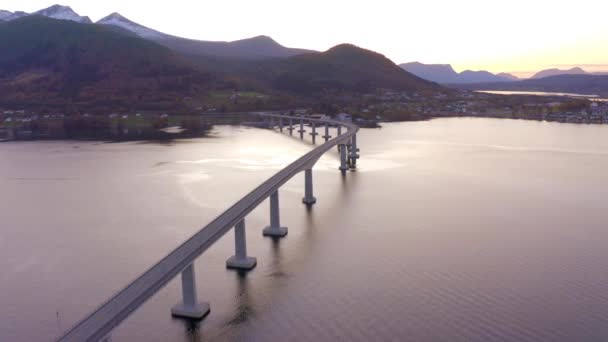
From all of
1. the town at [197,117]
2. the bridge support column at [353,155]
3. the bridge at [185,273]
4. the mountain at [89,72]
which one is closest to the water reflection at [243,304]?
the bridge at [185,273]

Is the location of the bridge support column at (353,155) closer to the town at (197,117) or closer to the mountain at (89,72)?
the town at (197,117)

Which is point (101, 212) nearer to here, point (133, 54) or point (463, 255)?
point (463, 255)

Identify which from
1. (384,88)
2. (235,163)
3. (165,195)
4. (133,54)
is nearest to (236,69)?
(133,54)

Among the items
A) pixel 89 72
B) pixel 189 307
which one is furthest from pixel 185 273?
pixel 89 72

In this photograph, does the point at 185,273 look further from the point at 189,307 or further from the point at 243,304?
the point at 243,304

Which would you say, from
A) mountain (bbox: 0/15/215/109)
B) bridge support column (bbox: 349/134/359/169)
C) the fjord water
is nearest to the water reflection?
the fjord water

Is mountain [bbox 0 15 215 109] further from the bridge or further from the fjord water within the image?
the bridge
